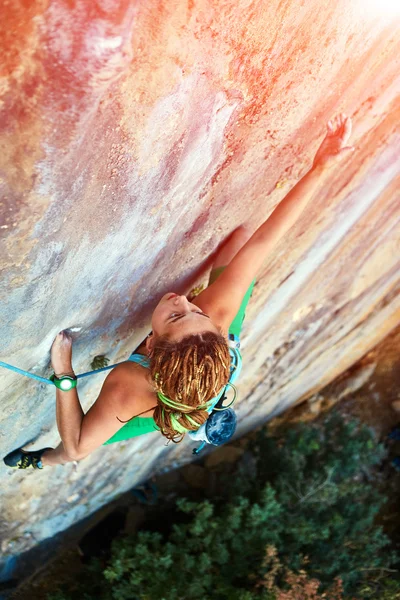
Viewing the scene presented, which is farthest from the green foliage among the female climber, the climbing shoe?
the female climber

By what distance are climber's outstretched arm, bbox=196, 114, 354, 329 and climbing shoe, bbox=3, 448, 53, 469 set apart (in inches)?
48.8

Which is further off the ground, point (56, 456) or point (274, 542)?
point (56, 456)

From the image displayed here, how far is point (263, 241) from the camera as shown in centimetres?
215

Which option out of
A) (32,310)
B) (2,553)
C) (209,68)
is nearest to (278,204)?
(209,68)

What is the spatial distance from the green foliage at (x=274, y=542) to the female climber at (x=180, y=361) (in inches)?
87.7

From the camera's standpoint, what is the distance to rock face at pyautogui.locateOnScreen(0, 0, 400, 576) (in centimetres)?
112

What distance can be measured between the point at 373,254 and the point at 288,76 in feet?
7.31

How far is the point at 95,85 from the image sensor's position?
1.13 metres

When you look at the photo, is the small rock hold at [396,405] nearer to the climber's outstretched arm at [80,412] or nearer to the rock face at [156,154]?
the rock face at [156,154]

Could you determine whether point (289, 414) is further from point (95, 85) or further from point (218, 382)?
point (95, 85)

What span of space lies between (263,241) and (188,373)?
0.79 m

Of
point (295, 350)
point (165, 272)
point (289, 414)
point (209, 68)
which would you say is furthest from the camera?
point (289, 414)

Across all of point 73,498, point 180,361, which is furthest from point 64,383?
point 73,498

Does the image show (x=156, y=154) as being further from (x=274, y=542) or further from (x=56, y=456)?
(x=274, y=542)
